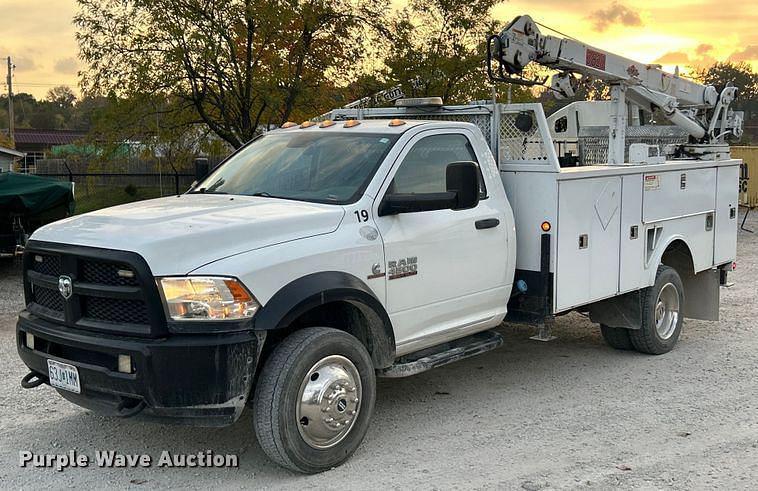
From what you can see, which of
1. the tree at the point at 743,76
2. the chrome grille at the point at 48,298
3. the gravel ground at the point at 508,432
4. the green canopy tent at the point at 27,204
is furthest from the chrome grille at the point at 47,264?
the tree at the point at 743,76

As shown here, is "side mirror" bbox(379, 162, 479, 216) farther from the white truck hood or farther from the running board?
the running board

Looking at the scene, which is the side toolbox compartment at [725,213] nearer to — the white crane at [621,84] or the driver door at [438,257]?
the white crane at [621,84]

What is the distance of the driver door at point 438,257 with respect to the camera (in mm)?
5344

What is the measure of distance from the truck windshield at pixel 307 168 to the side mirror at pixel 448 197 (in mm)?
237

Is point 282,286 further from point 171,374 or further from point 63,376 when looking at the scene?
point 63,376

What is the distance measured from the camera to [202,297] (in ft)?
14.2

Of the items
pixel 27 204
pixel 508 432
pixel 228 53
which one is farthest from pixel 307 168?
pixel 228 53

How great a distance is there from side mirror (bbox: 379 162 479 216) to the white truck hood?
1.18 feet

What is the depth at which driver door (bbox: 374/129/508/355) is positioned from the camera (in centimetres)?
534

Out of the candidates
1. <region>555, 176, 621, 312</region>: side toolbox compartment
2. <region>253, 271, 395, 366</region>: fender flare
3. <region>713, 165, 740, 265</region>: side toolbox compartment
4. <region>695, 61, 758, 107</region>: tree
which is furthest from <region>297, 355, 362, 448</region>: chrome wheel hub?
<region>695, 61, 758, 107</region>: tree

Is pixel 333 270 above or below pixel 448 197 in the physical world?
below

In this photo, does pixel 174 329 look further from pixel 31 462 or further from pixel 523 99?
pixel 523 99

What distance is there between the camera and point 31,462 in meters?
4.98

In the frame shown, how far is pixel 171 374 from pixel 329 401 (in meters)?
0.98
